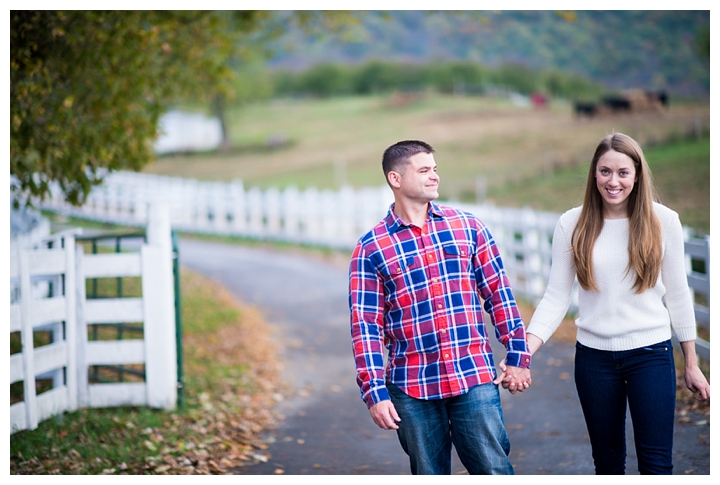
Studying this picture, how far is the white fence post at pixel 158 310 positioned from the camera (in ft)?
20.6

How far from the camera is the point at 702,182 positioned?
2309 centimetres

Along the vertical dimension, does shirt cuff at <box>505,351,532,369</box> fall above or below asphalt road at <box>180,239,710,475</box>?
above

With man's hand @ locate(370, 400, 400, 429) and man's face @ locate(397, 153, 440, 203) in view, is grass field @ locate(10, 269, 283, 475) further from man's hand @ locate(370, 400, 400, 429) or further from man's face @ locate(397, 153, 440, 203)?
man's face @ locate(397, 153, 440, 203)

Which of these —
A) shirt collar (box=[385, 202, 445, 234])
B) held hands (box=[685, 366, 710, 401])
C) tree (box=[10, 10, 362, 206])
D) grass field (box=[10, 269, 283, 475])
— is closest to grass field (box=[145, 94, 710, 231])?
tree (box=[10, 10, 362, 206])

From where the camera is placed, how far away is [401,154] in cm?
337

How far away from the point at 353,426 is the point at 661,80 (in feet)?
105

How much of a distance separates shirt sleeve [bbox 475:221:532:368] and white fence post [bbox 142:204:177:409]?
140 inches

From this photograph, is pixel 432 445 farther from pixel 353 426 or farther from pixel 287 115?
pixel 287 115

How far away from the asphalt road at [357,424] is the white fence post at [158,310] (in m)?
1.00

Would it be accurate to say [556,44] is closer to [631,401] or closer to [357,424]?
[357,424]

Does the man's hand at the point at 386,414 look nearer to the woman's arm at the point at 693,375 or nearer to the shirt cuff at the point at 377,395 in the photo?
the shirt cuff at the point at 377,395

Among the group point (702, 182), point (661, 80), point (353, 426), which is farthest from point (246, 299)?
point (661, 80)

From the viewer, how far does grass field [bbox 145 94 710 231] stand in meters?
26.6

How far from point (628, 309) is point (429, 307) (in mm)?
894
